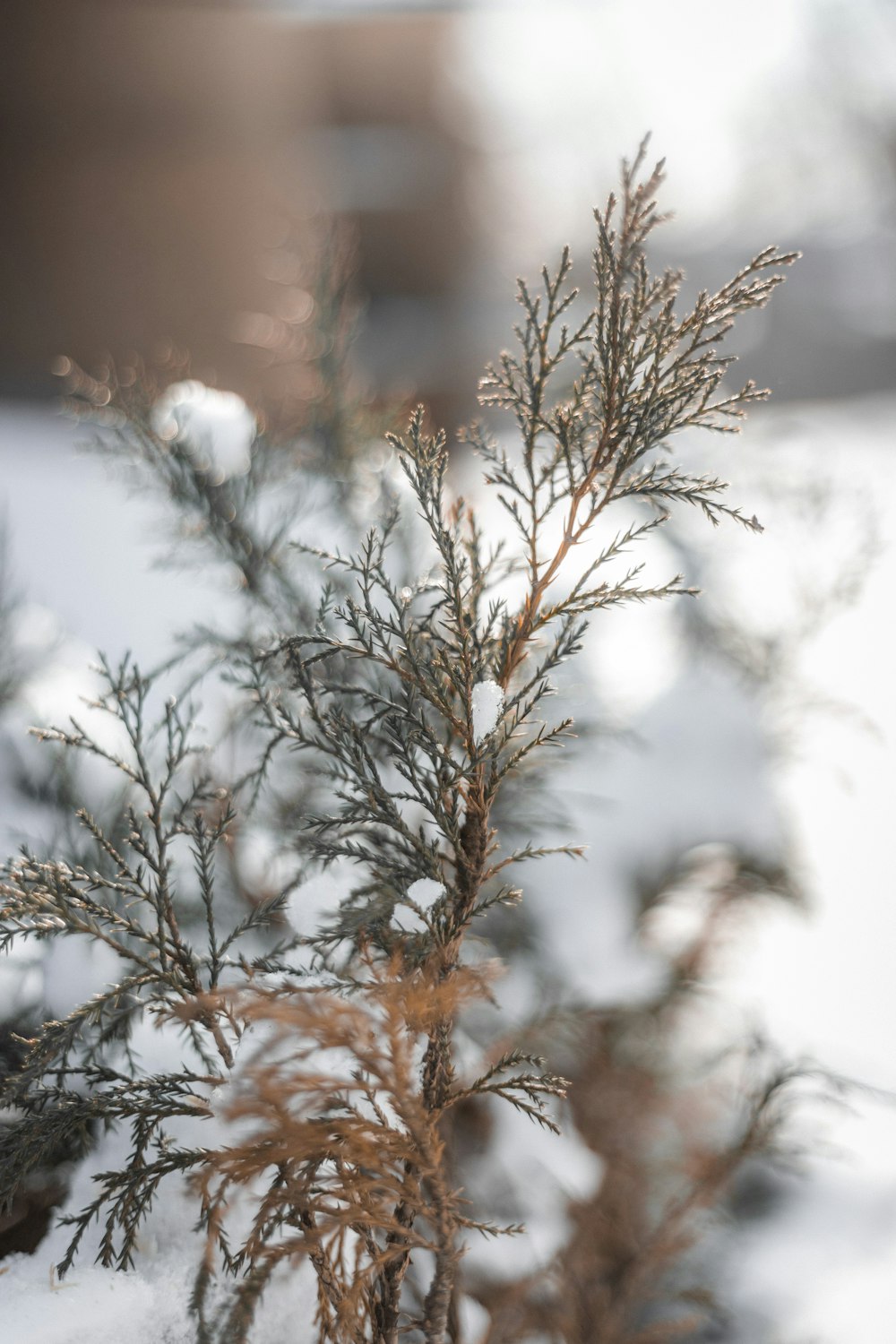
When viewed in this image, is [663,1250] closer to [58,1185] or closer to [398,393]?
[58,1185]

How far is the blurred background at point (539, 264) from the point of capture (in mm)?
3369

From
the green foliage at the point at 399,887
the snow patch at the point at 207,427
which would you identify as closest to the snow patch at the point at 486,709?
the green foliage at the point at 399,887

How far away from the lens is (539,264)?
4387 mm

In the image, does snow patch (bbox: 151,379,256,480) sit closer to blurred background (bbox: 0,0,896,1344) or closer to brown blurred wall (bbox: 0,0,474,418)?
blurred background (bbox: 0,0,896,1344)

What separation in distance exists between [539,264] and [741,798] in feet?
9.42

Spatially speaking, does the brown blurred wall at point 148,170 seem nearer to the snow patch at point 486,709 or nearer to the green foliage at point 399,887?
the green foliage at point 399,887

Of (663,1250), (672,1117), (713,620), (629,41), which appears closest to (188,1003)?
(663,1250)

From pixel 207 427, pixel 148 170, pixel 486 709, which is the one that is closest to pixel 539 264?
pixel 207 427

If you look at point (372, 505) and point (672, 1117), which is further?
point (672, 1117)

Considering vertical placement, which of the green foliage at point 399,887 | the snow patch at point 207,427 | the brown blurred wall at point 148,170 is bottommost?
the green foliage at point 399,887

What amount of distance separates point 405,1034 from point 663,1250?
82.8 inches

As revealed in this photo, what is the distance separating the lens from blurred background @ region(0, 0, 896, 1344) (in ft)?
11.1

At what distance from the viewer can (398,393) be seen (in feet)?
8.18

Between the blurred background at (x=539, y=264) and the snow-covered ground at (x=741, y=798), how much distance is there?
0.02 m
